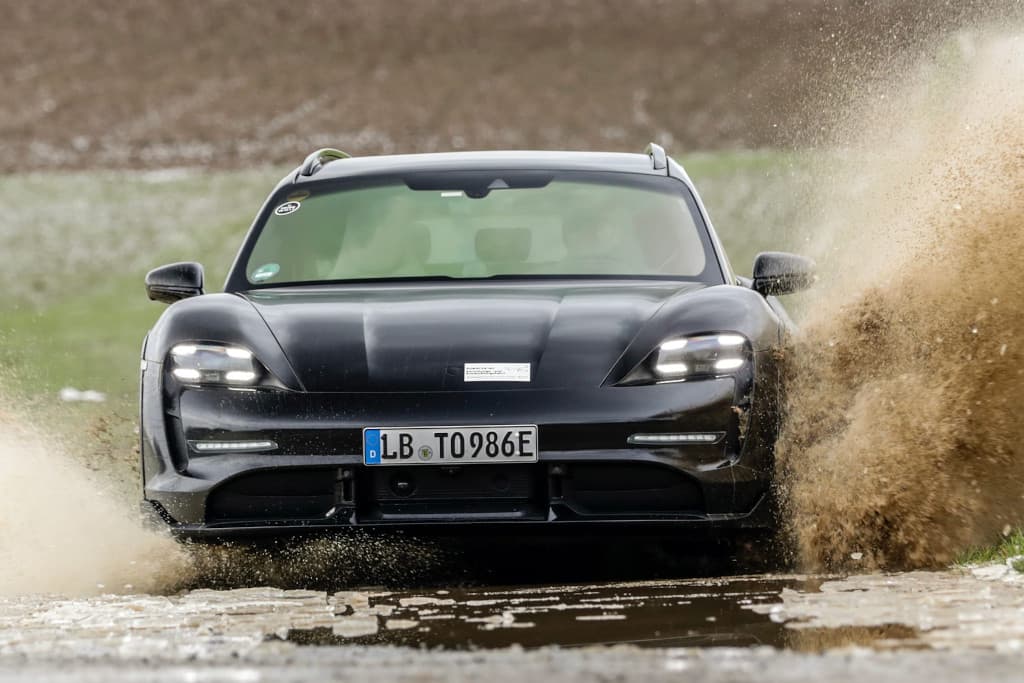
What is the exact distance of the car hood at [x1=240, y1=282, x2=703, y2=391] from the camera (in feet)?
18.7

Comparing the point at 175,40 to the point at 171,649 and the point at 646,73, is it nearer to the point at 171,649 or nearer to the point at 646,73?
the point at 646,73

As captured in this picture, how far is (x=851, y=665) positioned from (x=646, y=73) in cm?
4491

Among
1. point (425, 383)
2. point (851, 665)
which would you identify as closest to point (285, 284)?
point (425, 383)

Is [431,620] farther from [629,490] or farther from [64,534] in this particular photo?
[64,534]

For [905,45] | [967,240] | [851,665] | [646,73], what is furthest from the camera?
[646,73]

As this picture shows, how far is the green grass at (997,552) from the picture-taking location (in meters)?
6.16

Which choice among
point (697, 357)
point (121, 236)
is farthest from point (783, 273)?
point (121, 236)

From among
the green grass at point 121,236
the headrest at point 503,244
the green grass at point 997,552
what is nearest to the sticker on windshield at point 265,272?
the headrest at point 503,244

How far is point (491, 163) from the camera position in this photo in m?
7.38

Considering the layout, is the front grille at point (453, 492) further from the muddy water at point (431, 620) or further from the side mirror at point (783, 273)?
the side mirror at point (783, 273)

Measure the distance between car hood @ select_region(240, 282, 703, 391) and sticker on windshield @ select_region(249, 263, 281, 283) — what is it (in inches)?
24.5

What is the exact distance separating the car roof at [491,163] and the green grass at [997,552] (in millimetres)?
2011

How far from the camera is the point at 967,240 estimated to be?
7.80 metres

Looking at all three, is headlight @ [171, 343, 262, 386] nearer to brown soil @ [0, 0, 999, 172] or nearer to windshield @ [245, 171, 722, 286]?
windshield @ [245, 171, 722, 286]
